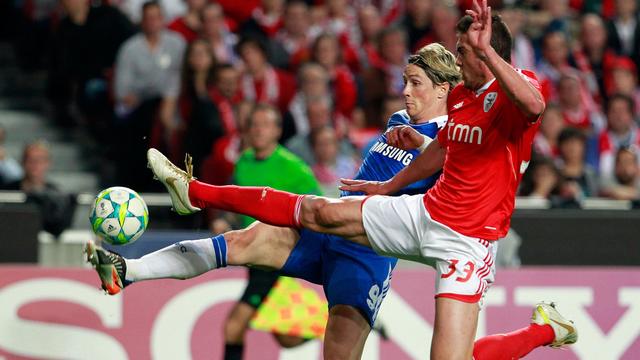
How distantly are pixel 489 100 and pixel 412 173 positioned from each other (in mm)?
718

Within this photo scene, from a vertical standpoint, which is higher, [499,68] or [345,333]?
[499,68]

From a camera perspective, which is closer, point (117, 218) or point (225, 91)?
point (117, 218)

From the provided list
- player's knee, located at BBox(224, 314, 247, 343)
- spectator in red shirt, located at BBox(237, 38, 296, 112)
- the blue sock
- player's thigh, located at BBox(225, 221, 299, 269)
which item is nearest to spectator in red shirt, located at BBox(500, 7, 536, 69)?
spectator in red shirt, located at BBox(237, 38, 296, 112)

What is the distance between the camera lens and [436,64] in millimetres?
7012

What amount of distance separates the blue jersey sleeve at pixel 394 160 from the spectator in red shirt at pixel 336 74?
5037mm

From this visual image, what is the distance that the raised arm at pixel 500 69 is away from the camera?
19.4 ft

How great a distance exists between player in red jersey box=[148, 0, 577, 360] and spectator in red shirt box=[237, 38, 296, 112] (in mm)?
4982

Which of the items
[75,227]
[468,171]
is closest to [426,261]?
[468,171]

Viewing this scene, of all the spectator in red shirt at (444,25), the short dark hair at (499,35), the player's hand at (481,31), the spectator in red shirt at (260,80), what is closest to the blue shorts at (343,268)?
the short dark hair at (499,35)

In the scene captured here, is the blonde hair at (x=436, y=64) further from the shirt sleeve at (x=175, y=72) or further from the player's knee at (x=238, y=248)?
the shirt sleeve at (x=175, y=72)

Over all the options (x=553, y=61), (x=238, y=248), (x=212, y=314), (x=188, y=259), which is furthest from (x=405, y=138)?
(x=553, y=61)

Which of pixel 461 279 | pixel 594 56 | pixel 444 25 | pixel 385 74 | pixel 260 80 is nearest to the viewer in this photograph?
pixel 461 279

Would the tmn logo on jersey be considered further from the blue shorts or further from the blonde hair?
the blue shorts

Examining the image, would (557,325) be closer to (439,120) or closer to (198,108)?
(439,120)
